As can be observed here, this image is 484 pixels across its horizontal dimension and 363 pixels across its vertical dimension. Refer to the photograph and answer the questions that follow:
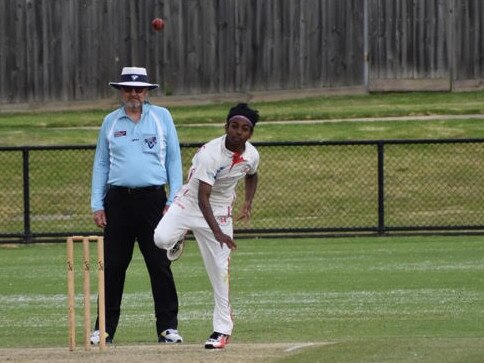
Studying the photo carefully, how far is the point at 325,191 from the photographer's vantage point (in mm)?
22547

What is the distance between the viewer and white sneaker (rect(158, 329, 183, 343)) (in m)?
11.1

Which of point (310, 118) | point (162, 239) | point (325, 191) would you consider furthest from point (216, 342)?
point (310, 118)

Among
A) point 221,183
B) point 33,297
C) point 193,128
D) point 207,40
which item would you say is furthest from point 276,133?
point 221,183

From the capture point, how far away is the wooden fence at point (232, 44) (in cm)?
2806

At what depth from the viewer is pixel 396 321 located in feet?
40.7

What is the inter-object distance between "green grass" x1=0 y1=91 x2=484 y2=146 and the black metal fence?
43 cm

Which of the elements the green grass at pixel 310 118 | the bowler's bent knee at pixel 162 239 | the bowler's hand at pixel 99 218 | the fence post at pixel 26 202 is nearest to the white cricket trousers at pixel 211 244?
the bowler's bent knee at pixel 162 239

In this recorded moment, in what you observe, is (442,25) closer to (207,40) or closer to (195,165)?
(207,40)

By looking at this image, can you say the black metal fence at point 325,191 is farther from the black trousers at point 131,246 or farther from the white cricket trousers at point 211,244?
the white cricket trousers at point 211,244

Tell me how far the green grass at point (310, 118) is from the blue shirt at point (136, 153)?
12.1m

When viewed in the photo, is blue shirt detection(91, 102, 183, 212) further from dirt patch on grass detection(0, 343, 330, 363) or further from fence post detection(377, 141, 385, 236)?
fence post detection(377, 141, 385, 236)

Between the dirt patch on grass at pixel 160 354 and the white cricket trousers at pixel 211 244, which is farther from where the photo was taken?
the white cricket trousers at pixel 211 244

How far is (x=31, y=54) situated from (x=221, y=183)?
18295 mm

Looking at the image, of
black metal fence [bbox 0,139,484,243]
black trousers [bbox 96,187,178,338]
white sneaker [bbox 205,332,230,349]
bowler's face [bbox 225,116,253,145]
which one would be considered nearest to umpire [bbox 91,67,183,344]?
black trousers [bbox 96,187,178,338]
